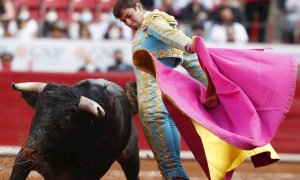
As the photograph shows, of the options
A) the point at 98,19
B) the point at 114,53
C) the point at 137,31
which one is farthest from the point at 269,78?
the point at 98,19

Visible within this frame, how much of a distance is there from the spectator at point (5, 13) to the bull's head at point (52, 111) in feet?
19.8

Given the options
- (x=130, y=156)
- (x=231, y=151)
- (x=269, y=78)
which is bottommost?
(x=130, y=156)

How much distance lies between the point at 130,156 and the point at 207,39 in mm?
5113

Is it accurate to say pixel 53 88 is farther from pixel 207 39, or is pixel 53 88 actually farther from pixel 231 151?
pixel 207 39

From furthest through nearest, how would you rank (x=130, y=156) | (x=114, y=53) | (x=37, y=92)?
1. (x=114, y=53)
2. (x=130, y=156)
3. (x=37, y=92)

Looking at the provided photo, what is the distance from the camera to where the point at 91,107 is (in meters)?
5.64

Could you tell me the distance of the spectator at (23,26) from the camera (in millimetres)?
11453

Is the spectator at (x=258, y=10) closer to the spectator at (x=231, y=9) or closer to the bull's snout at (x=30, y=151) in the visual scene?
the spectator at (x=231, y=9)

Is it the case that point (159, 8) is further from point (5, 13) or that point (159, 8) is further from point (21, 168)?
point (21, 168)

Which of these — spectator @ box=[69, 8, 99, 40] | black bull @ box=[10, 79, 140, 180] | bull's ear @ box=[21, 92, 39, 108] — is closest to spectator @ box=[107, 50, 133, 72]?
spectator @ box=[69, 8, 99, 40]

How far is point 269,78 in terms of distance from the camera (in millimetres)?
5102

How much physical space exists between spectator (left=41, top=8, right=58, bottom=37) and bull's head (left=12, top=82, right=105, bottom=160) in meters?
5.81

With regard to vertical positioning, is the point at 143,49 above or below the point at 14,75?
above

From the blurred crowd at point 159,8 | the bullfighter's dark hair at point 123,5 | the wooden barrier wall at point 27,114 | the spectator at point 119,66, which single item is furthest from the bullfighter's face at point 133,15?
the blurred crowd at point 159,8
